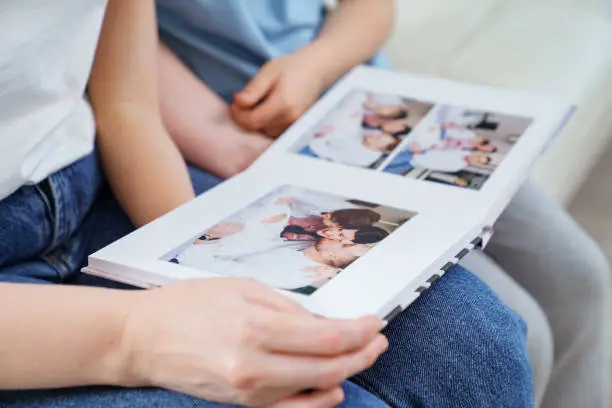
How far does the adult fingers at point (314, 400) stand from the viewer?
18.4 inches

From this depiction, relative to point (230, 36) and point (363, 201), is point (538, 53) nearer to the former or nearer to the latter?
point (230, 36)

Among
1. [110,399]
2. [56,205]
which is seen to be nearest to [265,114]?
[56,205]

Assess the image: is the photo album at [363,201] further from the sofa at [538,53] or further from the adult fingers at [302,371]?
the sofa at [538,53]

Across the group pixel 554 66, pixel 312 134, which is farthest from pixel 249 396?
pixel 554 66

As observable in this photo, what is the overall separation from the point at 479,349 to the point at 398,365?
65mm

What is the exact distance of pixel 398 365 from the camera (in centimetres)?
60

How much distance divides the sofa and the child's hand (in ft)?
1.21

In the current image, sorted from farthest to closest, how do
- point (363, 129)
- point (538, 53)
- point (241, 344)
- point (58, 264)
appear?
point (538, 53) → point (363, 129) → point (58, 264) → point (241, 344)

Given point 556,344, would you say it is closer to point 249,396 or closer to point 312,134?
point 312,134

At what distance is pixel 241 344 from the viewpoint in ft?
1.47

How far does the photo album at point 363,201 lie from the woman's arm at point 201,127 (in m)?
0.07

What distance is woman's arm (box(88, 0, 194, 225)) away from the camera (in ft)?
2.35

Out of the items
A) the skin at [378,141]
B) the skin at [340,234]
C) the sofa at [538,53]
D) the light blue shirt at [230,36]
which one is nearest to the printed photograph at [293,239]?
the skin at [340,234]

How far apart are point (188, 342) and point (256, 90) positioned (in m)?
0.41
